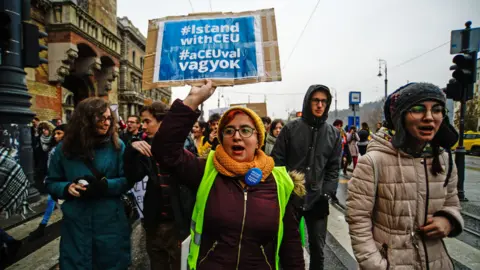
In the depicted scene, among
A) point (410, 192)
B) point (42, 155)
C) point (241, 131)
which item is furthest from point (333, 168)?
point (42, 155)

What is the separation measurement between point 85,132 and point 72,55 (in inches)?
588

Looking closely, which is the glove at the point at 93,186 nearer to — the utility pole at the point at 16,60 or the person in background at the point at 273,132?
the utility pole at the point at 16,60

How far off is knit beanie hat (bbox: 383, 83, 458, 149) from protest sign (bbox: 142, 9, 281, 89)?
37.2 inches

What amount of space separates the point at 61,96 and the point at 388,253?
16701 millimetres

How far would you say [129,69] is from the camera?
29812 mm

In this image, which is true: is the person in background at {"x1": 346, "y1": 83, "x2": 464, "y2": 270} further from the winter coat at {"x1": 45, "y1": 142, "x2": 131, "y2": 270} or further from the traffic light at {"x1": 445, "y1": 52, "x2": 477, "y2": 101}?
the traffic light at {"x1": 445, "y1": 52, "x2": 477, "y2": 101}

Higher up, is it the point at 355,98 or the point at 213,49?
the point at 355,98

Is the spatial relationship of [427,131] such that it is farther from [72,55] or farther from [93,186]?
[72,55]

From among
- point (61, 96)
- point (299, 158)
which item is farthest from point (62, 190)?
point (61, 96)

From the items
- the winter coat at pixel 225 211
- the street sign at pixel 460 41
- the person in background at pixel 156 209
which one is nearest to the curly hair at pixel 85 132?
the person in background at pixel 156 209

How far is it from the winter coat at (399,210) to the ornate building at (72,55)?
1478 cm

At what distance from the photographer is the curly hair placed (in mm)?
2365

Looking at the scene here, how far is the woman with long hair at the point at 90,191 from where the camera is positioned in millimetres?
2279

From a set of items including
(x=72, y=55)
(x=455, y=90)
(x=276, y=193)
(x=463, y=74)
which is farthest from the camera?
(x=72, y=55)
